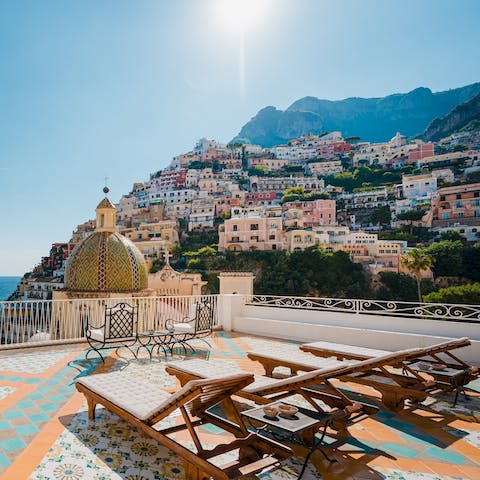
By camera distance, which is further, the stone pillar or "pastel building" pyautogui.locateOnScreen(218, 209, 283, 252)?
"pastel building" pyautogui.locateOnScreen(218, 209, 283, 252)

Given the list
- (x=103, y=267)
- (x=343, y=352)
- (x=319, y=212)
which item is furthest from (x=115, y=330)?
(x=319, y=212)

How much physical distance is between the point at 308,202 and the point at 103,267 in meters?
48.0

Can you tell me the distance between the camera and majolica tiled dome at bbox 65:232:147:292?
1399 centimetres

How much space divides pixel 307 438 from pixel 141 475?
3.99 ft

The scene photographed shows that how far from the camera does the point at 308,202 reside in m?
58.8

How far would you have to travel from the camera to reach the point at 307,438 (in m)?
2.81

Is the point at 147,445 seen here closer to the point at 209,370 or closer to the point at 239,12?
the point at 209,370

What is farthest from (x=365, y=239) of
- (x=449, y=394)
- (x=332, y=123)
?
(x=332, y=123)

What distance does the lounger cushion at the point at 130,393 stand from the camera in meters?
2.90

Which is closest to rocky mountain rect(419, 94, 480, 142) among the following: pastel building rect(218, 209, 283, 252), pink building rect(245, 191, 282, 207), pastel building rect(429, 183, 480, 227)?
pastel building rect(429, 183, 480, 227)

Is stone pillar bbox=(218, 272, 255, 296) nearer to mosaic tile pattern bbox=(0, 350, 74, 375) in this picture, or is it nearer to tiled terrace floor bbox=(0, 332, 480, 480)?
mosaic tile pattern bbox=(0, 350, 74, 375)

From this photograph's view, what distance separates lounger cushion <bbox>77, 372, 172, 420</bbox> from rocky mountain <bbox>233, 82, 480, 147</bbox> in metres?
126

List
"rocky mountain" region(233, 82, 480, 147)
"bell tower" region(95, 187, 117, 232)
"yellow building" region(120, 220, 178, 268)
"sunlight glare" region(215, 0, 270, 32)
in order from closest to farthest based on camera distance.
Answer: "sunlight glare" region(215, 0, 270, 32) → "bell tower" region(95, 187, 117, 232) → "yellow building" region(120, 220, 178, 268) → "rocky mountain" region(233, 82, 480, 147)

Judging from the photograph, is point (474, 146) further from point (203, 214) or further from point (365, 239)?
point (203, 214)
